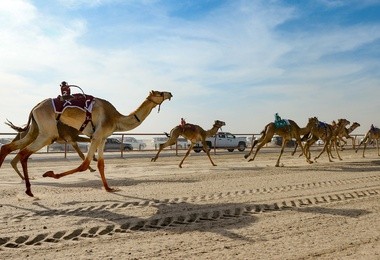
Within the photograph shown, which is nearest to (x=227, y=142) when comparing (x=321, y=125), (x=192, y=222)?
(x=321, y=125)

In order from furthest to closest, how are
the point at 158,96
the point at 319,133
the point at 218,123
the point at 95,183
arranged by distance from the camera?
the point at 218,123 → the point at 319,133 → the point at 95,183 → the point at 158,96

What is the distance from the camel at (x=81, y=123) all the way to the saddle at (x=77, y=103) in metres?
0.05

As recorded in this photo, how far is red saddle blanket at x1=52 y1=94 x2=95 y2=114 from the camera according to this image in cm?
796

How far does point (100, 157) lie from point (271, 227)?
14.8 feet

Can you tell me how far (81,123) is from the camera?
825 cm

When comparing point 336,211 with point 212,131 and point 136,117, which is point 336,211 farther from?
point 212,131

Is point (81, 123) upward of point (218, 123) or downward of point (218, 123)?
downward

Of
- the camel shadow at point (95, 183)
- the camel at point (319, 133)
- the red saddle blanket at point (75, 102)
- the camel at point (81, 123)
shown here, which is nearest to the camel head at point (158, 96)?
the camel at point (81, 123)

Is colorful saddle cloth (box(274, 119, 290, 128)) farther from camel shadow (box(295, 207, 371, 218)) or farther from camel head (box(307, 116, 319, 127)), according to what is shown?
camel shadow (box(295, 207, 371, 218))

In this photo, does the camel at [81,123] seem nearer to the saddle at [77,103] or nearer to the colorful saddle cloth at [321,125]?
the saddle at [77,103]

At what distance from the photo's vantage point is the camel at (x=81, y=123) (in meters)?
7.90

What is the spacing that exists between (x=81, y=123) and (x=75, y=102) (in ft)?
1.49

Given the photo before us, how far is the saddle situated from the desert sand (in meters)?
1.65

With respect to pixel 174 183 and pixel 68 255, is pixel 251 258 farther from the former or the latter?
pixel 174 183
